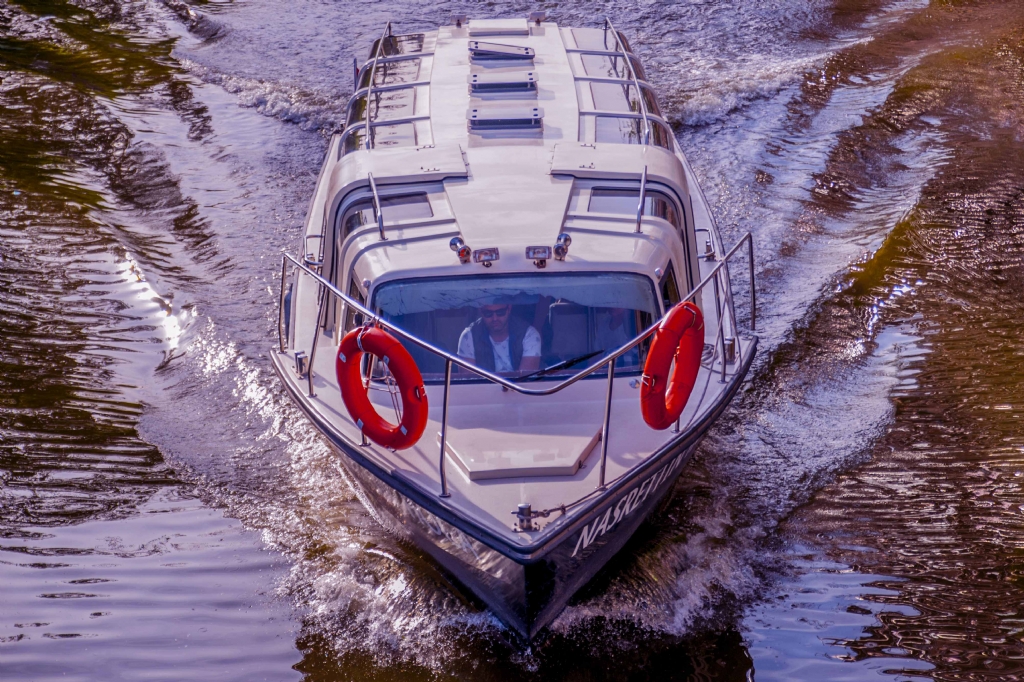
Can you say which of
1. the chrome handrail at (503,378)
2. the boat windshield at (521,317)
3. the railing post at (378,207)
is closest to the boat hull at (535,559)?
the chrome handrail at (503,378)

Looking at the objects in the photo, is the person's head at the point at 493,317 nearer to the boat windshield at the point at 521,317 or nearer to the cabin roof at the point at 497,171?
the boat windshield at the point at 521,317

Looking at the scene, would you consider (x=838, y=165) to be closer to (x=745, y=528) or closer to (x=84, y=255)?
(x=745, y=528)

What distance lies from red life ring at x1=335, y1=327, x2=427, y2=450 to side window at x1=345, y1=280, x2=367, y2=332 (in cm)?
76

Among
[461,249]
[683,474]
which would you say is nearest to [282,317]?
[461,249]

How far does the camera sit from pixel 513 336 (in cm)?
504

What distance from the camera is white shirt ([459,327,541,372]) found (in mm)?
5016

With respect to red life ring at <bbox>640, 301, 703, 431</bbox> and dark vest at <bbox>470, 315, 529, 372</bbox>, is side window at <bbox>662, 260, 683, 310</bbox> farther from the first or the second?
dark vest at <bbox>470, 315, 529, 372</bbox>

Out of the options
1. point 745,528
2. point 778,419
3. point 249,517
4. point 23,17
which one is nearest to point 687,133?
point 778,419

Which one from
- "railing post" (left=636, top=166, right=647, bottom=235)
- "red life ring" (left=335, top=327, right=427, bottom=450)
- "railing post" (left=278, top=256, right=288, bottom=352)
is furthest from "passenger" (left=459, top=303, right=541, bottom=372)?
"railing post" (left=278, top=256, right=288, bottom=352)

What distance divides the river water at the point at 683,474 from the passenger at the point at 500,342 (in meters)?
1.23

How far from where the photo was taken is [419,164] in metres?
5.83

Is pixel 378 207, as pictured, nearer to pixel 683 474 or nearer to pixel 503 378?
pixel 503 378

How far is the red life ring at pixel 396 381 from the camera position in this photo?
4.25m

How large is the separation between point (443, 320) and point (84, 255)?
15.3ft
